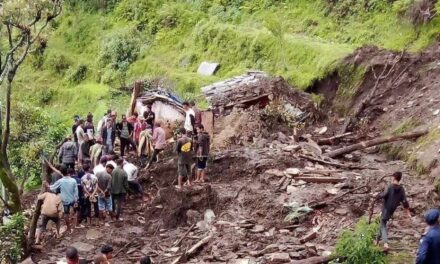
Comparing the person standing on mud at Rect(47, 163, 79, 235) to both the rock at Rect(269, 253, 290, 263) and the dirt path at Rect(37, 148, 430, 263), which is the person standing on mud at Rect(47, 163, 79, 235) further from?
the rock at Rect(269, 253, 290, 263)

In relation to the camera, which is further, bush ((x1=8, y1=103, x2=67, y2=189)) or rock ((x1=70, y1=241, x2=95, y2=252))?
bush ((x1=8, y1=103, x2=67, y2=189))

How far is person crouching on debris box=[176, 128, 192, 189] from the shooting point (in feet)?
41.8

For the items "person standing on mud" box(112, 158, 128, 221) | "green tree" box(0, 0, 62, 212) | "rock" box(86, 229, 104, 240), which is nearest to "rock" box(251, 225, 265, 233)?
"person standing on mud" box(112, 158, 128, 221)

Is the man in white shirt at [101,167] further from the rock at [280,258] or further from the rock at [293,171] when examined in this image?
the rock at [280,258]

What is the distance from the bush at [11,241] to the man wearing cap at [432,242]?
22.9 feet

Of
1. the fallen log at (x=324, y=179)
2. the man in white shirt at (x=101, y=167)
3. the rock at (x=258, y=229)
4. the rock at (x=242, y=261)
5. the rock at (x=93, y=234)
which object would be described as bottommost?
the rock at (x=242, y=261)

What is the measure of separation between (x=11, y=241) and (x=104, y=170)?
2.10 m

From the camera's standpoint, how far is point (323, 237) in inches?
405

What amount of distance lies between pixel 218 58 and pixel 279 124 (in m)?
8.01

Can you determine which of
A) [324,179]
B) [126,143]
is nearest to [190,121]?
[126,143]

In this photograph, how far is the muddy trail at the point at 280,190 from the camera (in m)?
10.5

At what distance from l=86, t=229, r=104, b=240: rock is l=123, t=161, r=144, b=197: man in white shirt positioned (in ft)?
4.57

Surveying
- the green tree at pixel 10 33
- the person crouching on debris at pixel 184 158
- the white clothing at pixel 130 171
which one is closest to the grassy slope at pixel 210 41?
the person crouching on debris at pixel 184 158

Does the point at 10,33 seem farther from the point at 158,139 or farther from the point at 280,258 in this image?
the point at 280,258
